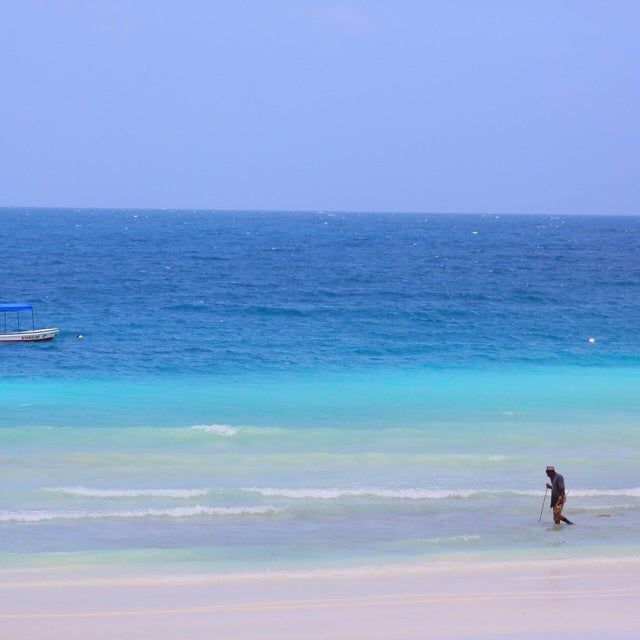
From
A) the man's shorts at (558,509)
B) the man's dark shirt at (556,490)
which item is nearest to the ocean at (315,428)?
the man's shorts at (558,509)

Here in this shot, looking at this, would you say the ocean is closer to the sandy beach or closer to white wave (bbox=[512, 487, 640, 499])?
white wave (bbox=[512, 487, 640, 499])

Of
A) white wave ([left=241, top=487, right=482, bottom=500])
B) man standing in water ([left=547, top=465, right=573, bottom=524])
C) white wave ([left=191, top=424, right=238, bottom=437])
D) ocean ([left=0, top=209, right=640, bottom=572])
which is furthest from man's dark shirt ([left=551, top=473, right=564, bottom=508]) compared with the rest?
white wave ([left=191, top=424, right=238, bottom=437])

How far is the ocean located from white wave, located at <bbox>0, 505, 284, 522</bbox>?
0.18 feet

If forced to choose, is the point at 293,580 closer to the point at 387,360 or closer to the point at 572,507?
the point at 572,507

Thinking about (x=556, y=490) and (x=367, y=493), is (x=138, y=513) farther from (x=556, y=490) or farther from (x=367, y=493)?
(x=556, y=490)

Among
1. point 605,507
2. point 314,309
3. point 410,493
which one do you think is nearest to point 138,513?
point 410,493

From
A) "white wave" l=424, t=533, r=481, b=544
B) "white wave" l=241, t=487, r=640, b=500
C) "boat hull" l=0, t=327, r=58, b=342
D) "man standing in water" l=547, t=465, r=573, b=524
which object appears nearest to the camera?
"white wave" l=424, t=533, r=481, b=544

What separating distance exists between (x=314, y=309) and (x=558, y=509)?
112 feet

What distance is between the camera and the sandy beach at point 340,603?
13.6 m

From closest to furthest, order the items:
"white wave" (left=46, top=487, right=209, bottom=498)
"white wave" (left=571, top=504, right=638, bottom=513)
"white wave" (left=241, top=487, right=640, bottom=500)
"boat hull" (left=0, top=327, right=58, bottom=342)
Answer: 1. "white wave" (left=571, top=504, right=638, bottom=513)
2. "white wave" (left=46, top=487, right=209, bottom=498)
3. "white wave" (left=241, top=487, right=640, bottom=500)
4. "boat hull" (left=0, top=327, right=58, bottom=342)

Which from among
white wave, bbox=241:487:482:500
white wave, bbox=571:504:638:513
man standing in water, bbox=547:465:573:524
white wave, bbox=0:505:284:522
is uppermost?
man standing in water, bbox=547:465:573:524

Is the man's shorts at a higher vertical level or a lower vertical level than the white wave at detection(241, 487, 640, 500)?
higher

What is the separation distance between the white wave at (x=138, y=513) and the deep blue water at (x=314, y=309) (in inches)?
599

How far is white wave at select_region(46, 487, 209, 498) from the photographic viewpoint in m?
20.2
